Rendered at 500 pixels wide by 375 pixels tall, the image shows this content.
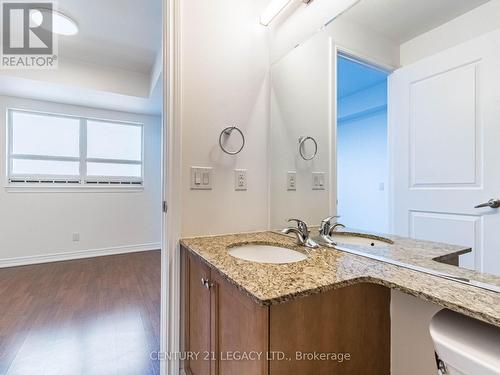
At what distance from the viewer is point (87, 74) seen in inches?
119

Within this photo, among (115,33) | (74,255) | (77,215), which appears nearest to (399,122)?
(115,33)

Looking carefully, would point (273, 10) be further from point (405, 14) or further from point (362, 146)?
point (362, 146)

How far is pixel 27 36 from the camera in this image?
249 cm

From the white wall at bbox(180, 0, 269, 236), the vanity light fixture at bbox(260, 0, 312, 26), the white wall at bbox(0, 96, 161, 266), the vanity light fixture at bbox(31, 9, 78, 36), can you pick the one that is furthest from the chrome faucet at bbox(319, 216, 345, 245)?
the white wall at bbox(0, 96, 161, 266)

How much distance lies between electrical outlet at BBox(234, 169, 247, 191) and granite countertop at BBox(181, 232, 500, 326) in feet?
1.54

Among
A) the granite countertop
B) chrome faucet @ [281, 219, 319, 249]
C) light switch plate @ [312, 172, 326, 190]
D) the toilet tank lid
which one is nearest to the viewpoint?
the toilet tank lid

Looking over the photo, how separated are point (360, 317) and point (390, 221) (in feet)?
1.29

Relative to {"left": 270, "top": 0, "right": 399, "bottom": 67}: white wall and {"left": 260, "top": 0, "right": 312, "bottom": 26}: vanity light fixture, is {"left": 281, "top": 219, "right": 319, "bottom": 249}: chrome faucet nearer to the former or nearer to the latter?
{"left": 270, "top": 0, "right": 399, "bottom": 67}: white wall

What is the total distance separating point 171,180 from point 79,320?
1541mm

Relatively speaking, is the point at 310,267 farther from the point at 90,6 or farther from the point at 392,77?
the point at 90,6

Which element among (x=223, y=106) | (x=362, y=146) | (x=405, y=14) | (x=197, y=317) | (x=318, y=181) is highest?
(x=405, y=14)

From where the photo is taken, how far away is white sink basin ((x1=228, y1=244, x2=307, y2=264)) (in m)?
1.27

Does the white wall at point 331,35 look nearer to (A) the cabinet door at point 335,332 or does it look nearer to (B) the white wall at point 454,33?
(B) the white wall at point 454,33

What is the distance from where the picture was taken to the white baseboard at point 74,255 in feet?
10.8
